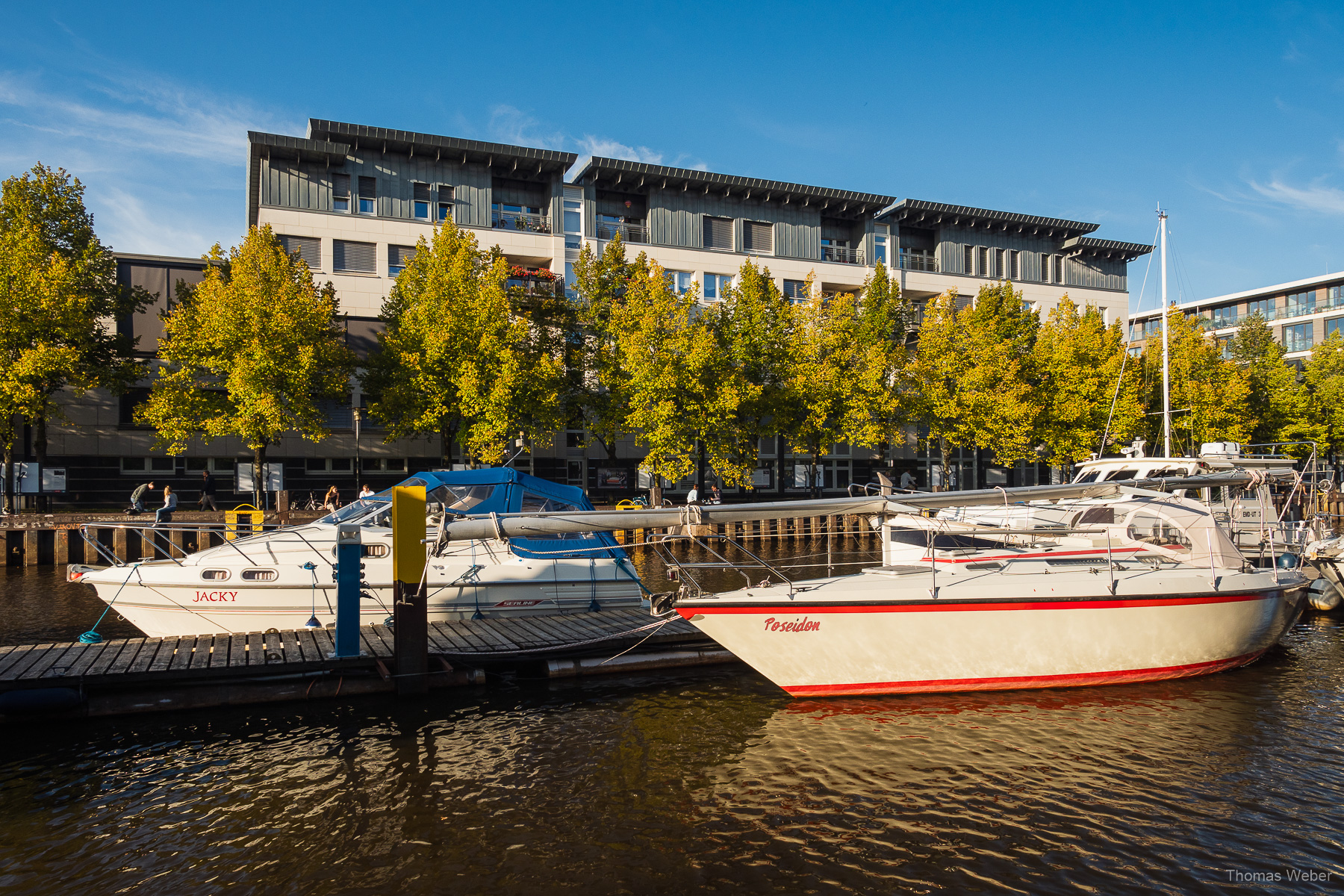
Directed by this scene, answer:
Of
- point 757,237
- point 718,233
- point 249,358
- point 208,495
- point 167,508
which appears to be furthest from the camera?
point 757,237

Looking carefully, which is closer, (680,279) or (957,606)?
(957,606)

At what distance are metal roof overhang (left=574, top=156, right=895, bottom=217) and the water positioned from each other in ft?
113

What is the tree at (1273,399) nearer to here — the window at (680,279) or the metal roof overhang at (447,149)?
the window at (680,279)

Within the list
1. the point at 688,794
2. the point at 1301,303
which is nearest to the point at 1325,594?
the point at 688,794

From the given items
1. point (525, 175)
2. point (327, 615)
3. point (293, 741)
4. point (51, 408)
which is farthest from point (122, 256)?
point (293, 741)

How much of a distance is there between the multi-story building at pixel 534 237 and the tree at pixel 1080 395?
233 inches

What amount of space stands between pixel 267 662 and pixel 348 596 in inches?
48.8

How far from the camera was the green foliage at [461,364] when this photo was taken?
2916cm

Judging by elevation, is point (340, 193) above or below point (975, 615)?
above

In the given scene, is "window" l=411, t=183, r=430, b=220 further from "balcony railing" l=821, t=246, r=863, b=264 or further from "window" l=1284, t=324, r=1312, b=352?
"window" l=1284, t=324, r=1312, b=352

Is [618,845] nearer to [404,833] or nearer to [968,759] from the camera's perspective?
[404,833]

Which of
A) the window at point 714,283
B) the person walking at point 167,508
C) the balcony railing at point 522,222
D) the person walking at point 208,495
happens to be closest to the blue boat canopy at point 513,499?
the person walking at point 167,508

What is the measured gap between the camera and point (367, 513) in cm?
1332

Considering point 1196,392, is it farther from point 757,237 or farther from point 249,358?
point 249,358
